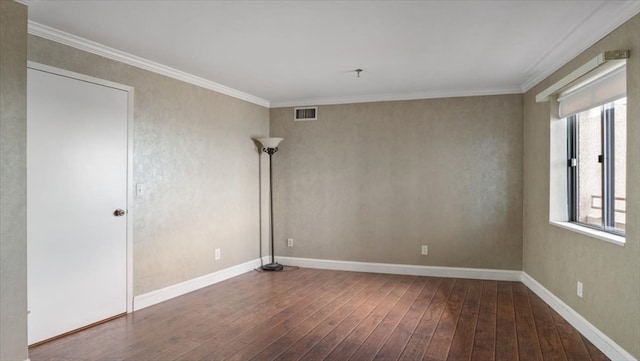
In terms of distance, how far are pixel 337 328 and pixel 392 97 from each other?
3251 millimetres

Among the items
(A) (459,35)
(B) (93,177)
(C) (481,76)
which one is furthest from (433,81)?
(B) (93,177)

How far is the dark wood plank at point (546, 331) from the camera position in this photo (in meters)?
2.87

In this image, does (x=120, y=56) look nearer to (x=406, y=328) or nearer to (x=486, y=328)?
(x=406, y=328)

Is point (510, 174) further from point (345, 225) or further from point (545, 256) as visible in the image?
point (345, 225)

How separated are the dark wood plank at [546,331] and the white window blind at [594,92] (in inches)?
74.3

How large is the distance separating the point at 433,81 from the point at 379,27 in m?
1.88

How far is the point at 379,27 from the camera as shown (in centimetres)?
300

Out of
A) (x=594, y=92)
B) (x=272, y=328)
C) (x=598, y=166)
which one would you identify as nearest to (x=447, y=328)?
(x=272, y=328)

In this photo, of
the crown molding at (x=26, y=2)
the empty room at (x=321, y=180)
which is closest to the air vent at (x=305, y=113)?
the empty room at (x=321, y=180)

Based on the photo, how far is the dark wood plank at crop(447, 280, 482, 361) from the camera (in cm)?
286

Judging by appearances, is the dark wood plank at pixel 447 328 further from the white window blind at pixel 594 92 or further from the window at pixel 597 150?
the white window blind at pixel 594 92

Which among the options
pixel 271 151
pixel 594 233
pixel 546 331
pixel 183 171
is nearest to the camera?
pixel 594 233

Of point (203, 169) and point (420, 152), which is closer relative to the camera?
point (203, 169)

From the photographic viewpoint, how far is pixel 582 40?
3.17 meters
